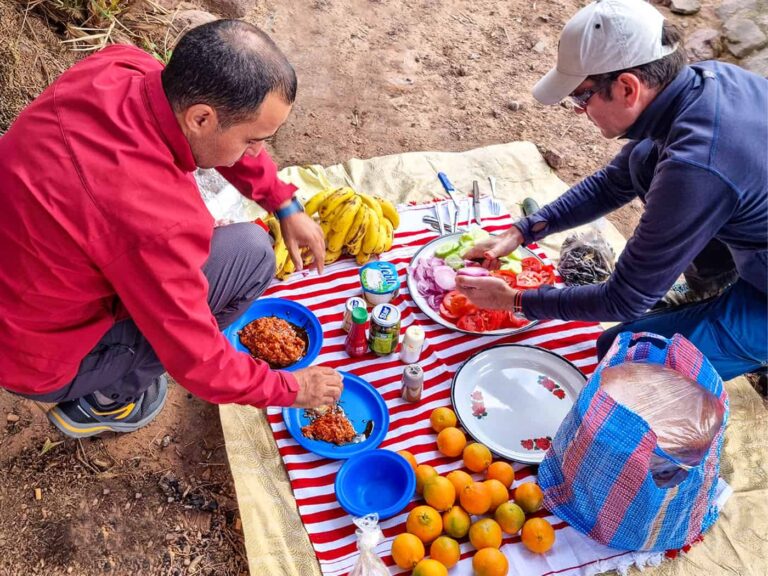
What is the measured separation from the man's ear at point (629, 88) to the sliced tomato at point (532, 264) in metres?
1.22

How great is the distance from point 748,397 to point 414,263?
1.91m

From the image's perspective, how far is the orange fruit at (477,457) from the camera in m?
2.66

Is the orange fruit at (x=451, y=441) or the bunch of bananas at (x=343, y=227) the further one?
the bunch of bananas at (x=343, y=227)

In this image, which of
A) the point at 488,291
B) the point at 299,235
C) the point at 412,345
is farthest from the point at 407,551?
→ the point at 299,235

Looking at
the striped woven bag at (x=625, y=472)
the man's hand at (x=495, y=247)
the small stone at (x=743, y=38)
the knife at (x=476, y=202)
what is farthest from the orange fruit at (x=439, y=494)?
the small stone at (x=743, y=38)

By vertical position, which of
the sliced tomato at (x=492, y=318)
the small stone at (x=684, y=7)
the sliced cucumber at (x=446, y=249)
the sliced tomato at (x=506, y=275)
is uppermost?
the small stone at (x=684, y=7)

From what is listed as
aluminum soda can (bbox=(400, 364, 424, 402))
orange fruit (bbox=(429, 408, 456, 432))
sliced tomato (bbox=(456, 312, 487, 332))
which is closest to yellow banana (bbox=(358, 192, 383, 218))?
sliced tomato (bbox=(456, 312, 487, 332))

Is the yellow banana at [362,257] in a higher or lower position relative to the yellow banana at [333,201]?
lower

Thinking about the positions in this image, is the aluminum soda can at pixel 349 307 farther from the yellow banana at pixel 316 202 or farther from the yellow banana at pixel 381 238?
the yellow banana at pixel 316 202

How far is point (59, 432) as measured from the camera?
2840 millimetres

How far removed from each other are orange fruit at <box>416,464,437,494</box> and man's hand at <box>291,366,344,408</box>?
1.66 ft

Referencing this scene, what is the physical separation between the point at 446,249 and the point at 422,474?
1400 millimetres

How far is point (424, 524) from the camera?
2385 mm

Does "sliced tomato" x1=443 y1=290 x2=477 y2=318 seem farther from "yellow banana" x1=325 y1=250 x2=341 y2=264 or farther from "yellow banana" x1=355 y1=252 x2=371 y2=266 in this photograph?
"yellow banana" x1=325 y1=250 x2=341 y2=264
